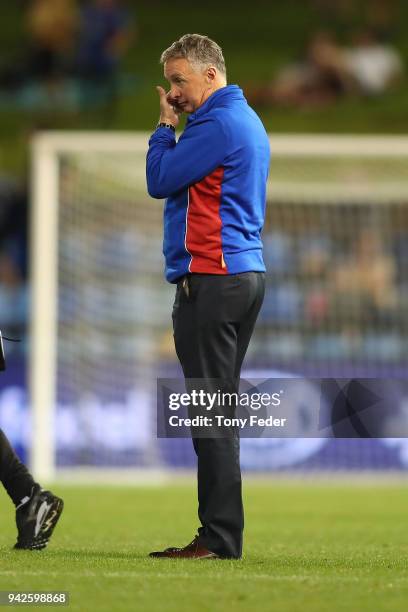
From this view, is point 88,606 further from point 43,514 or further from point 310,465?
point 310,465

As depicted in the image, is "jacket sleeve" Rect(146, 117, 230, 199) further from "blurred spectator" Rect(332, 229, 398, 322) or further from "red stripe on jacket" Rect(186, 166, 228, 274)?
"blurred spectator" Rect(332, 229, 398, 322)

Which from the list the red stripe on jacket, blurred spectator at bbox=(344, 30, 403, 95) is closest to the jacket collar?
the red stripe on jacket

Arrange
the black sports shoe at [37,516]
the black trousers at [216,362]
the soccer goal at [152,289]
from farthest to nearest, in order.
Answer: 1. the soccer goal at [152,289]
2. the black sports shoe at [37,516]
3. the black trousers at [216,362]

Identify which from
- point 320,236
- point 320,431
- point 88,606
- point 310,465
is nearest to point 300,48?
point 320,236

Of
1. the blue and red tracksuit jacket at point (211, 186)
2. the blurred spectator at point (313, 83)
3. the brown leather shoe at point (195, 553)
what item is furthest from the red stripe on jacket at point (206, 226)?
the blurred spectator at point (313, 83)

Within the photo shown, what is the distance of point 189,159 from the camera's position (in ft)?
16.6

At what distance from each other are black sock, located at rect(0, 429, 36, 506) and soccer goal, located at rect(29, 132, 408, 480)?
5791mm

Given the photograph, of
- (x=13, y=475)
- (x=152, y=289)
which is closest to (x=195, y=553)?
(x=13, y=475)

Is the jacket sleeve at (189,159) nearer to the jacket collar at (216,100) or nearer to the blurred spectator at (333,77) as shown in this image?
the jacket collar at (216,100)

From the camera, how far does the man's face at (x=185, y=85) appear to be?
512 cm

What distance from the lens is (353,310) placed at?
13164 mm

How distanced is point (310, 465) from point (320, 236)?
2334mm

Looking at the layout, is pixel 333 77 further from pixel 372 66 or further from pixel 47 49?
pixel 47 49

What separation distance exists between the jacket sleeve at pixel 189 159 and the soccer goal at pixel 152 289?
6414mm
